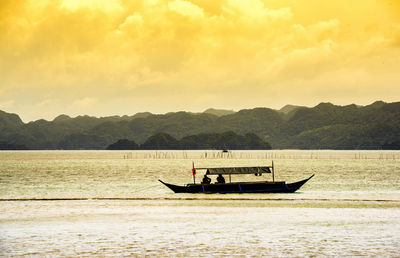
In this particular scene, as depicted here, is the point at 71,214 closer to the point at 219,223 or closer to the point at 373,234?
the point at 219,223

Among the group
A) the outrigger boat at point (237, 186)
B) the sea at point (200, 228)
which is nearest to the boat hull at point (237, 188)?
the outrigger boat at point (237, 186)

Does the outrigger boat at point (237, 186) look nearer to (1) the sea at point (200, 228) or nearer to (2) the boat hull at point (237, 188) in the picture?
(2) the boat hull at point (237, 188)

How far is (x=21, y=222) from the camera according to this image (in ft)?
108

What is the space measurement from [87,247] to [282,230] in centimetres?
1259

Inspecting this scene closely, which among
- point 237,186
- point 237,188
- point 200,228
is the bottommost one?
point 200,228

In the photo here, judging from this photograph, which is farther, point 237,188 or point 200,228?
point 237,188

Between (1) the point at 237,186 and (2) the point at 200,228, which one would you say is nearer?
(2) the point at 200,228

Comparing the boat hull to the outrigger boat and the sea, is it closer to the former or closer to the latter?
the outrigger boat

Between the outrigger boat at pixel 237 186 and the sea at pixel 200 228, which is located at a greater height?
the outrigger boat at pixel 237 186

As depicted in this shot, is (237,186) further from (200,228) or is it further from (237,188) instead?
(200,228)

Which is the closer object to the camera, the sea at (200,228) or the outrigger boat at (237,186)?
the sea at (200,228)

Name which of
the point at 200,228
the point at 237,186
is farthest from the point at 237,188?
the point at 200,228

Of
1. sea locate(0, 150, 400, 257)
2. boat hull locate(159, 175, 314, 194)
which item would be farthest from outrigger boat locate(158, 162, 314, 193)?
sea locate(0, 150, 400, 257)

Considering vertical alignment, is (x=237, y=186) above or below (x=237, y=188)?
above
